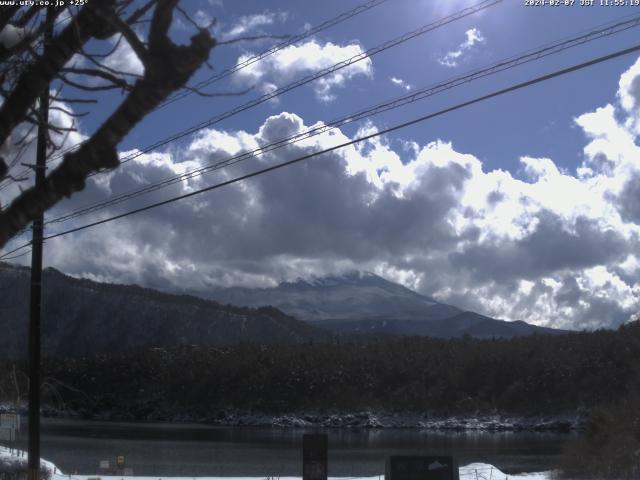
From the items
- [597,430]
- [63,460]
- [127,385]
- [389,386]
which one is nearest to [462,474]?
[597,430]

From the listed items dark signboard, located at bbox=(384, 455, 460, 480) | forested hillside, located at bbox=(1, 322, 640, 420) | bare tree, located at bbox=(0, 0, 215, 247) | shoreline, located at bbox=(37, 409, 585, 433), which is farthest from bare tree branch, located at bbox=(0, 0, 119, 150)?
forested hillside, located at bbox=(1, 322, 640, 420)

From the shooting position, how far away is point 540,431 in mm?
102750

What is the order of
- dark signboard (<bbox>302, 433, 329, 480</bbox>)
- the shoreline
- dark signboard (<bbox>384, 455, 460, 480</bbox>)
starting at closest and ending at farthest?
dark signboard (<bbox>302, 433, 329, 480</bbox>) → dark signboard (<bbox>384, 455, 460, 480</bbox>) → the shoreline

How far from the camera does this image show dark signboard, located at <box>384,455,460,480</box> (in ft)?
52.7

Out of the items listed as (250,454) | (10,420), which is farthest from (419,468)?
(250,454)

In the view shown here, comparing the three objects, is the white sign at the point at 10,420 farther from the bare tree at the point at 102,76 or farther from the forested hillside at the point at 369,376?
the forested hillside at the point at 369,376

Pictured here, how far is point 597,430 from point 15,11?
106 feet

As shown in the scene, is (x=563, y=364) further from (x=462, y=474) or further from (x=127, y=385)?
(x=462, y=474)

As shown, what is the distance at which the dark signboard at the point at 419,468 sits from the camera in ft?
52.7

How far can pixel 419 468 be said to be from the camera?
16188 mm

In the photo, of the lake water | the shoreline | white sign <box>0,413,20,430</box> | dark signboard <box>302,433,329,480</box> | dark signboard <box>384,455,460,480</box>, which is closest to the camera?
dark signboard <box>302,433,329,480</box>

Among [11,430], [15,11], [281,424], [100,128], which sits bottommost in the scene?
[281,424]

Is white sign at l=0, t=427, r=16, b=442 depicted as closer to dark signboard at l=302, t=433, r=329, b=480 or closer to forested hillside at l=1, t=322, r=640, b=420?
dark signboard at l=302, t=433, r=329, b=480

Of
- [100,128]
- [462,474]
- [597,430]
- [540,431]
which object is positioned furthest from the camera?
[540,431]
